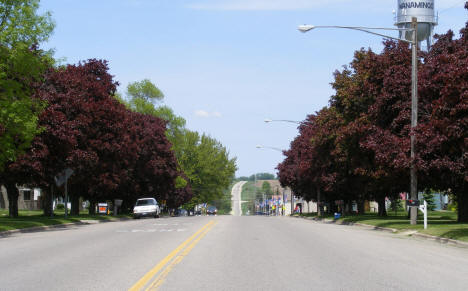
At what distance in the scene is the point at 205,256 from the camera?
14.3 meters

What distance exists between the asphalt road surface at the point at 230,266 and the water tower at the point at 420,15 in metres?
38.4

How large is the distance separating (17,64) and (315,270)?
63.1ft

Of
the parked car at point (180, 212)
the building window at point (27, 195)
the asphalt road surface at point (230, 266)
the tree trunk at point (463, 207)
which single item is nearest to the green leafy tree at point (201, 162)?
the parked car at point (180, 212)

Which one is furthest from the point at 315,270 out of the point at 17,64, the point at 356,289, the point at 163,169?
the point at 163,169

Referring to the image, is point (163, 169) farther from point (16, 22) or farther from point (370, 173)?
point (16, 22)

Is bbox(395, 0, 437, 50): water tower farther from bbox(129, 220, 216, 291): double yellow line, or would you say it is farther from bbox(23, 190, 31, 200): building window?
bbox(23, 190, 31, 200): building window

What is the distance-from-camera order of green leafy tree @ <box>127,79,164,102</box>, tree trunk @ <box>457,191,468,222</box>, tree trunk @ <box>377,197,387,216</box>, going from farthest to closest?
green leafy tree @ <box>127,79,164,102</box> → tree trunk @ <box>377,197,387,216</box> → tree trunk @ <box>457,191,468,222</box>

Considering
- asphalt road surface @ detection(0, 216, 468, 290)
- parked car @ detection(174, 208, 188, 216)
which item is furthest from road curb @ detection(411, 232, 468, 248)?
parked car @ detection(174, 208, 188, 216)

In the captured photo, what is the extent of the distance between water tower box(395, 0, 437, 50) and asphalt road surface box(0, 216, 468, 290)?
1511 inches

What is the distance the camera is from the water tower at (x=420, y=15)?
53.1m

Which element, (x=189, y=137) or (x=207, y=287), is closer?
(x=207, y=287)

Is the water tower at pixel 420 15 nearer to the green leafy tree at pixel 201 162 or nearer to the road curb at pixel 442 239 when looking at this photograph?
the road curb at pixel 442 239

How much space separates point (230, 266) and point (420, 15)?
46.1 metres

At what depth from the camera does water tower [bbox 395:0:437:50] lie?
174 ft
